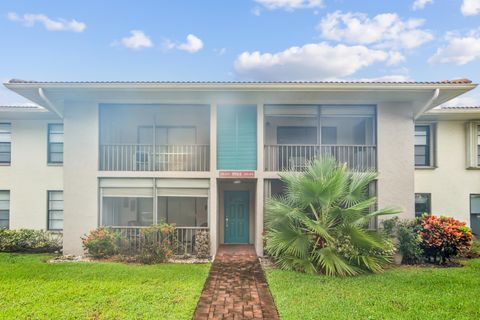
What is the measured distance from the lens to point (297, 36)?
18016 millimetres

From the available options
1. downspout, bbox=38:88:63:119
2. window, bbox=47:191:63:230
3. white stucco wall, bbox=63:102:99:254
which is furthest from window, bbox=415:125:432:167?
window, bbox=47:191:63:230

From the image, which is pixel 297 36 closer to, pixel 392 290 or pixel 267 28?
pixel 267 28


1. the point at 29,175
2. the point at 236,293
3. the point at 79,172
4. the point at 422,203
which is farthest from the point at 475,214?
the point at 29,175

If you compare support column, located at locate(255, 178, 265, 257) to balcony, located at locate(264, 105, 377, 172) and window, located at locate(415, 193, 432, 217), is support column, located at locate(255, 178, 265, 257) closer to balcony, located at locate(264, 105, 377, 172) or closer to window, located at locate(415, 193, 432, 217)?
balcony, located at locate(264, 105, 377, 172)

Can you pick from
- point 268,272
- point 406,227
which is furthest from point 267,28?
point 268,272

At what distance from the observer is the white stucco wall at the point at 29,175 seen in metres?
12.9

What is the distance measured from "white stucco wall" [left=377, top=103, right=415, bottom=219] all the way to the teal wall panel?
14.4 ft

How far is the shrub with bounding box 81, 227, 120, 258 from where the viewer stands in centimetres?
997

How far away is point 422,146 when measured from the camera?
13297 mm

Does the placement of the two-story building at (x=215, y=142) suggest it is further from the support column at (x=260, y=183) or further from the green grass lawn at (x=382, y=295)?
the green grass lawn at (x=382, y=295)

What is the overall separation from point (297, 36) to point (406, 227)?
12599 mm

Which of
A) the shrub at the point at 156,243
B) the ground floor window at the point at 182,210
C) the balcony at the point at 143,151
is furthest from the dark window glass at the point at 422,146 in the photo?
the shrub at the point at 156,243

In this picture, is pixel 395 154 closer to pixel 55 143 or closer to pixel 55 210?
pixel 55 143

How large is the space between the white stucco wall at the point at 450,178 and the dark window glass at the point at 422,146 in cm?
36
